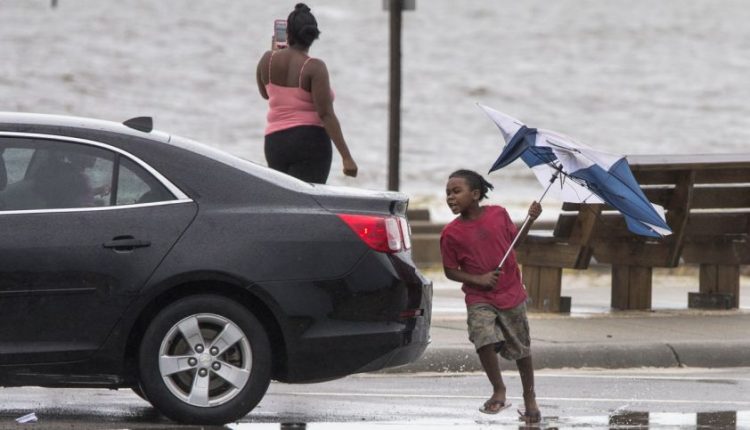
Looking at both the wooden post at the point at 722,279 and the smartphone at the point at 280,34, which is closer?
the smartphone at the point at 280,34

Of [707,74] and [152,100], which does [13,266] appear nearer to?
[152,100]

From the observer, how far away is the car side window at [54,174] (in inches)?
299

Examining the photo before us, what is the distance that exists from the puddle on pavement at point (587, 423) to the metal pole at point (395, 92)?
670 centimetres

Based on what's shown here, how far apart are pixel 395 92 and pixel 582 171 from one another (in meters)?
7.10

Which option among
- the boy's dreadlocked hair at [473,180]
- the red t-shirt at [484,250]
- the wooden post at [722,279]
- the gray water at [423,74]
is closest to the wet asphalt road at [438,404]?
the red t-shirt at [484,250]

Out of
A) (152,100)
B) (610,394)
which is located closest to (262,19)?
(152,100)

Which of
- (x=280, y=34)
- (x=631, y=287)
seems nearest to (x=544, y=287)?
(x=631, y=287)

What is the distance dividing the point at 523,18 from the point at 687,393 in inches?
3499

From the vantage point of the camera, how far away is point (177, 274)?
24.5ft

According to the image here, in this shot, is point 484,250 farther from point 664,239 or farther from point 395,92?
point 395,92

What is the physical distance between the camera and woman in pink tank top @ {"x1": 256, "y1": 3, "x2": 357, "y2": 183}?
388 inches

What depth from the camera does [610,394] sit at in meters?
9.17

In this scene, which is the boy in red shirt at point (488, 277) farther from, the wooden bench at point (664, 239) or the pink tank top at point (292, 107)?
the wooden bench at point (664, 239)

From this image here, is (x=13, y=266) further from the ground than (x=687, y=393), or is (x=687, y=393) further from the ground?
(x=13, y=266)
